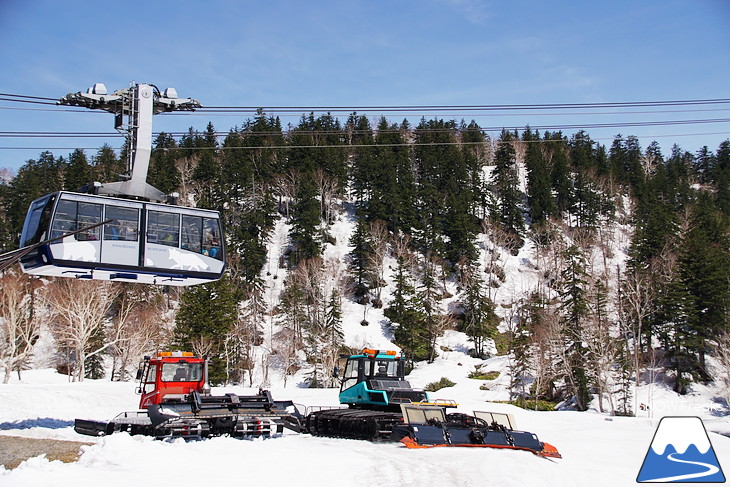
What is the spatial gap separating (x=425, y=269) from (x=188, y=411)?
2241 inches

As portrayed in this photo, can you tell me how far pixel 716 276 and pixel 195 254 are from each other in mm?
50879

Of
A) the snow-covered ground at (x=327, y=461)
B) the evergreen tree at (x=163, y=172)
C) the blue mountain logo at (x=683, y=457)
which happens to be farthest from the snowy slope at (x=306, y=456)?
the evergreen tree at (x=163, y=172)

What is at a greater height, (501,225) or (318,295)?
(501,225)

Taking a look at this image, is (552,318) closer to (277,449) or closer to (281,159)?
(277,449)

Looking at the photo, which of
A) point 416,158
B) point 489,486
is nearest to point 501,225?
point 416,158

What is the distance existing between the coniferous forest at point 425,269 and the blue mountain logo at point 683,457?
58.6 ft

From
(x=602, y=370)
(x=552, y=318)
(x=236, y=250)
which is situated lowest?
(x=602, y=370)

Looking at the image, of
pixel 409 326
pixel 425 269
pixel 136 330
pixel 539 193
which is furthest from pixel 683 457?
pixel 539 193

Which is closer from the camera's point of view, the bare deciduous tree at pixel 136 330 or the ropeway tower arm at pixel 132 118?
the ropeway tower arm at pixel 132 118

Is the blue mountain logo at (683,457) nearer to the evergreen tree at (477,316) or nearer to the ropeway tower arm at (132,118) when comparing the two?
the ropeway tower arm at (132,118)

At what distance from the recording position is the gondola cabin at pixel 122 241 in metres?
16.5

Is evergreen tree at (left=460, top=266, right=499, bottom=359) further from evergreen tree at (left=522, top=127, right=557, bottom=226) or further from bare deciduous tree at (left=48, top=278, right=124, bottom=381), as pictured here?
bare deciduous tree at (left=48, top=278, right=124, bottom=381)

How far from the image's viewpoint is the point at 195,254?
18.8 m

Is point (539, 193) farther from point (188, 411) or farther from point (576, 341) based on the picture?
point (188, 411)
